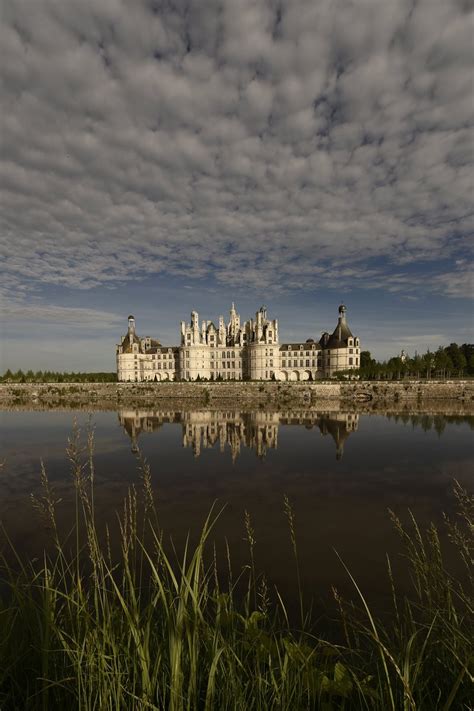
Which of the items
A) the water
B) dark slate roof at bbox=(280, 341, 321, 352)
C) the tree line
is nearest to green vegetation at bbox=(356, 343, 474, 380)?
the tree line

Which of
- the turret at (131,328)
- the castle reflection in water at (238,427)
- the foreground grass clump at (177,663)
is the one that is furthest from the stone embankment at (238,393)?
the foreground grass clump at (177,663)

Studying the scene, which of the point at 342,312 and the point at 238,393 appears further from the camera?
the point at 342,312

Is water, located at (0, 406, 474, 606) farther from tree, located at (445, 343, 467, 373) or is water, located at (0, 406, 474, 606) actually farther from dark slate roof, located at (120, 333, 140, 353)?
tree, located at (445, 343, 467, 373)

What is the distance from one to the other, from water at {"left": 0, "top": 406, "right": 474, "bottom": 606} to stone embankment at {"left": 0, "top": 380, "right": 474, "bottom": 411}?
26154mm

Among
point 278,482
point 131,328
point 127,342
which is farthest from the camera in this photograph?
point 131,328

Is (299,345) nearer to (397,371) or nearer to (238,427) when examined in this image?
(397,371)

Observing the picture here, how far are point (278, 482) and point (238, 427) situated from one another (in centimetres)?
1530

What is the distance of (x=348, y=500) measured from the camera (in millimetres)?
12516

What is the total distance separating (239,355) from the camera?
84.4 metres

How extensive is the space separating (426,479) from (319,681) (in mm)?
14991

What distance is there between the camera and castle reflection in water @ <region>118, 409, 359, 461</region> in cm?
2250

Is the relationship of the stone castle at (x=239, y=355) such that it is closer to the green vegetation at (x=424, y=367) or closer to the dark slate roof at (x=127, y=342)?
the dark slate roof at (x=127, y=342)

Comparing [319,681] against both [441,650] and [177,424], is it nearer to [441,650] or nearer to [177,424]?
[441,650]

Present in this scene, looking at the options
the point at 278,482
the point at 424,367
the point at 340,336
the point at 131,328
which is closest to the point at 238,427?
the point at 278,482
